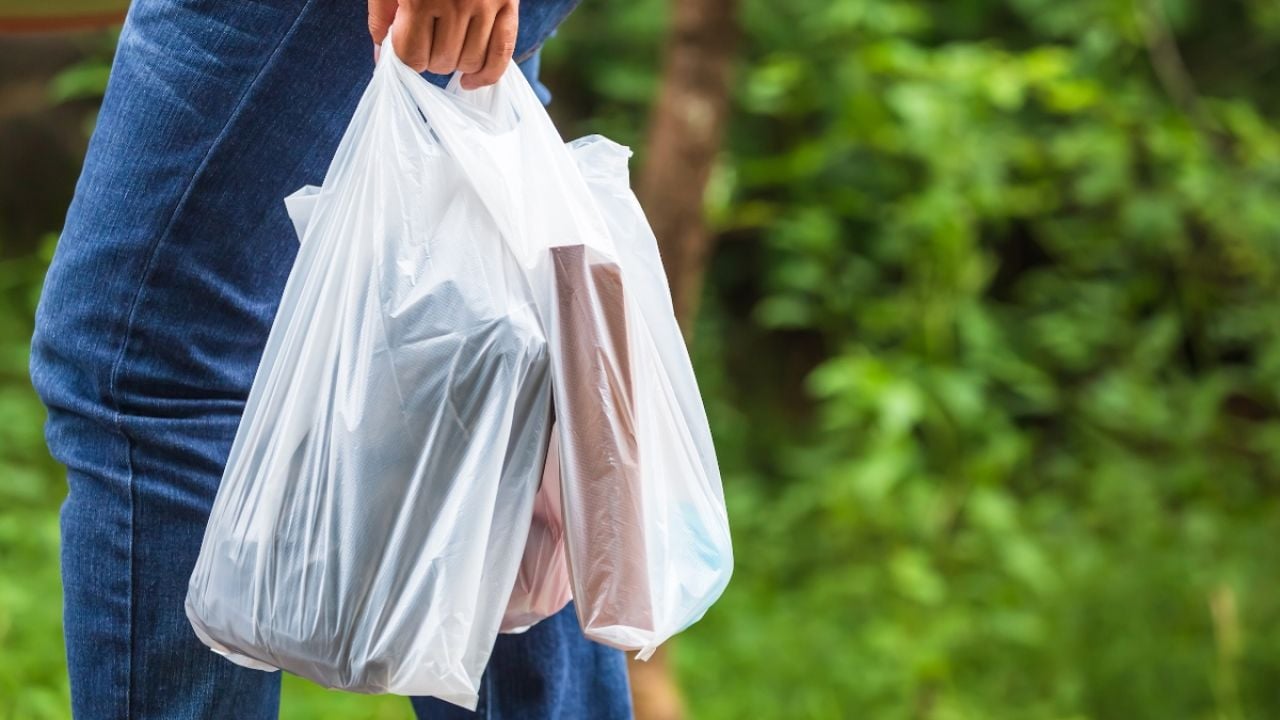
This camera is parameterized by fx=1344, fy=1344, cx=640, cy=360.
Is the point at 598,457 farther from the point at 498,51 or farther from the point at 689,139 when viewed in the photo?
the point at 689,139

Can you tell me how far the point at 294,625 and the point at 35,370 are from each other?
0.28 meters

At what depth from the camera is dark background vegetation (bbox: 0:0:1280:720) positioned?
2506mm

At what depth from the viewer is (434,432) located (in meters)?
0.81

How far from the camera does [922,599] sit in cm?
240

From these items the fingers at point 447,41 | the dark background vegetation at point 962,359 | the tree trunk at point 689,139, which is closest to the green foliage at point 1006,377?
the dark background vegetation at point 962,359

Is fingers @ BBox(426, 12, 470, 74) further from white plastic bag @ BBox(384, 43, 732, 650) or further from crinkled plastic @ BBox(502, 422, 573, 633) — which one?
crinkled plastic @ BBox(502, 422, 573, 633)

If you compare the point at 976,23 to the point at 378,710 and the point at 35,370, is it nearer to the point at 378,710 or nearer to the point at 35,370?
the point at 378,710

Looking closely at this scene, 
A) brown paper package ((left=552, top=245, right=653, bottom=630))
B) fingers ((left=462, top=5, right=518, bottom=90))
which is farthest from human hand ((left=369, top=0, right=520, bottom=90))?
brown paper package ((left=552, top=245, right=653, bottom=630))

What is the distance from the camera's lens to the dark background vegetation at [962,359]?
98.7 inches

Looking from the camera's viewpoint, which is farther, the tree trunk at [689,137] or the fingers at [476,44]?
the tree trunk at [689,137]

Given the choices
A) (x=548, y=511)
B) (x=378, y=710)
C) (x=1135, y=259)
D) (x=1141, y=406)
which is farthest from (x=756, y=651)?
(x=548, y=511)

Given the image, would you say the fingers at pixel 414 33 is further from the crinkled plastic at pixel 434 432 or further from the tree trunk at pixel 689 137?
the tree trunk at pixel 689 137

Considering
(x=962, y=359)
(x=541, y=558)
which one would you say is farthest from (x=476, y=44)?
(x=962, y=359)

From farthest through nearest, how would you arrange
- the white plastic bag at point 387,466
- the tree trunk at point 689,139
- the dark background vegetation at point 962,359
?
the dark background vegetation at point 962,359 < the tree trunk at point 689,139 < the white plastic bag at point 387,466
